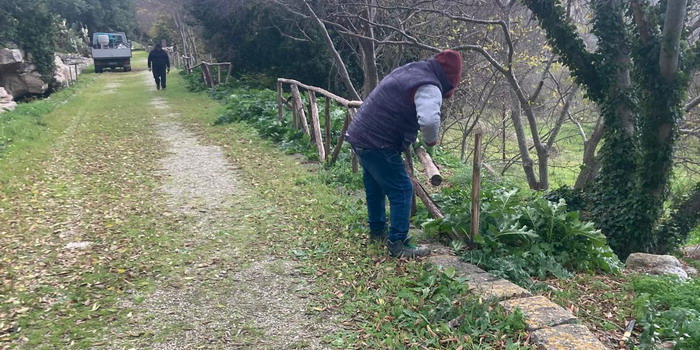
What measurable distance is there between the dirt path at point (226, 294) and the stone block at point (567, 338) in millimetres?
1350

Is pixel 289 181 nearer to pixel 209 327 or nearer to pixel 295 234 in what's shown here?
pixel 295 234

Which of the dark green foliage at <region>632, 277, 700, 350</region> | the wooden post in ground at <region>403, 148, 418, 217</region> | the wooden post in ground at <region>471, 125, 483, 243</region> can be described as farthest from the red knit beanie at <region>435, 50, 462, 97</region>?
the dark green foliage at <region>632, 277, 700, 350</region>

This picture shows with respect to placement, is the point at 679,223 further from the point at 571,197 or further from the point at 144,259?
the point at 144,259

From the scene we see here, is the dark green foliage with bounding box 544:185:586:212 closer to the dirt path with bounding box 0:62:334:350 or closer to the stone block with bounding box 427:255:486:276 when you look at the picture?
the stone block with bounding box 427:255:486:276

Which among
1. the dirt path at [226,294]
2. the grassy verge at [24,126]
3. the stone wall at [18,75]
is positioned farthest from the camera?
the stone wall at [18,75]

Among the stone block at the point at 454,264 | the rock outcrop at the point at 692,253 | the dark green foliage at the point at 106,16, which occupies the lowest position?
the rock outcrop at the point at 692,253

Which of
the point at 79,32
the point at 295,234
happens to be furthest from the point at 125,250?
the point at 79,32

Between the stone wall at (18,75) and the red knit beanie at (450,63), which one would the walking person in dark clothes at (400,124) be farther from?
the stone wall at (18,75)

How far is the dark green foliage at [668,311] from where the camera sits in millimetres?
3330

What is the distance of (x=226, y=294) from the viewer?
427 cm

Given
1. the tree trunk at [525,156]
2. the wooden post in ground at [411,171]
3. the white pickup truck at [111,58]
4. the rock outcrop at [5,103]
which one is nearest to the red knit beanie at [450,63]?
the wooden post in ground at [411,171]

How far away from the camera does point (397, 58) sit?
15.4m

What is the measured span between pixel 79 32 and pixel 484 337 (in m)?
48.9

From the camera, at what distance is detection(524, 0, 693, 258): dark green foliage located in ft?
22.1
